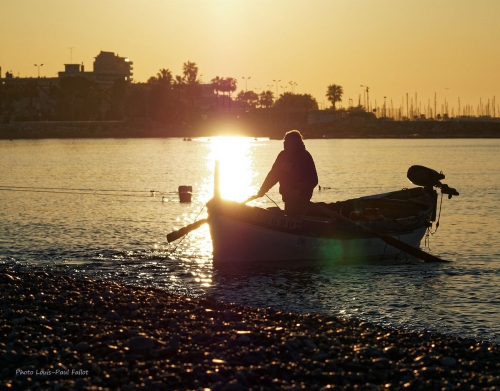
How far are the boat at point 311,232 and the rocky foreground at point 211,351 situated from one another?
16.7ft

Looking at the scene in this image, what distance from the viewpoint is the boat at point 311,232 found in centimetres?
1945

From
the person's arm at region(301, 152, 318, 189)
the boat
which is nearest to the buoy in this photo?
the boat

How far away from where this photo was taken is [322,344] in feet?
38.0

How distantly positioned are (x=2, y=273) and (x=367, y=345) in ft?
31.0

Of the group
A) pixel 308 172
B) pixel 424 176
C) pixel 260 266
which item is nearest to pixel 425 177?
pixel 424 176

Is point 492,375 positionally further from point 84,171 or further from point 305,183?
point 84,171

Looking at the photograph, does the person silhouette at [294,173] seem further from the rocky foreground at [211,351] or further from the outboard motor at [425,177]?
the outboard motor at [425,177]

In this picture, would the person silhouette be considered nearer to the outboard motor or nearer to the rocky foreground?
the rocky foreground

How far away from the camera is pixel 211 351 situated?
1109 centimetres

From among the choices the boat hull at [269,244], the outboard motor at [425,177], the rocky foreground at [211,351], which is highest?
the outboard motor at [425,177]

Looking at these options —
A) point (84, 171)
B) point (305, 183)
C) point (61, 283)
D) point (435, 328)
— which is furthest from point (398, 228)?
point (84, 171)

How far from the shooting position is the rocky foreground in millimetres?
9906

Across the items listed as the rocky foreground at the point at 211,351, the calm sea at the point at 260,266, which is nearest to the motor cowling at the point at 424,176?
the calm sea at the point at 260,266

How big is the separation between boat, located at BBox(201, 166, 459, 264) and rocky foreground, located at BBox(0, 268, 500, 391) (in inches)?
201
